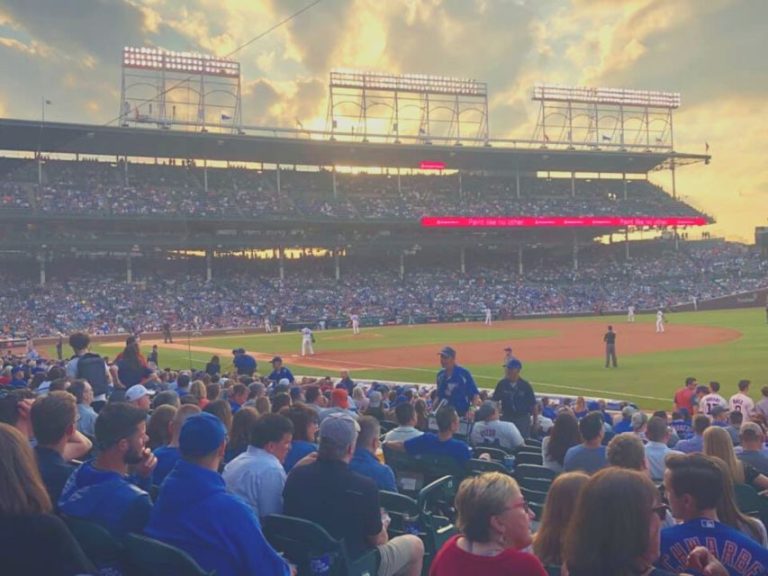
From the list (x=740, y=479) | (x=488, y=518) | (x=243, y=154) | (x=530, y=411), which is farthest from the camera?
(x=243, y=154)

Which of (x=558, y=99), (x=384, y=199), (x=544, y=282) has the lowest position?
(x=544, y=282)

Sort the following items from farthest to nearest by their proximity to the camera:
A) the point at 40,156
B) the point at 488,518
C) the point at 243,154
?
the point at 243,154, the point at 40,156, the point at 488,518

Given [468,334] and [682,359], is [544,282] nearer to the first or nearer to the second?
[468,334]

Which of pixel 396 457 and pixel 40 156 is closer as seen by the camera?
pixel 396 457

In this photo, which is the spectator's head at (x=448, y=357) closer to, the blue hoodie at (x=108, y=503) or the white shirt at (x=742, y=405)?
the white shirt at (x=742, y=405)

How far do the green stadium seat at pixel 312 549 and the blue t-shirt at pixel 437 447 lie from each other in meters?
2.50

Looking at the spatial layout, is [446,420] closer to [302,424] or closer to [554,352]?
[302,424]

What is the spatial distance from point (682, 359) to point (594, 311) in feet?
117

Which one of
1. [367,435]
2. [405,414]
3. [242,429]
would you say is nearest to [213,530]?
[367,435]

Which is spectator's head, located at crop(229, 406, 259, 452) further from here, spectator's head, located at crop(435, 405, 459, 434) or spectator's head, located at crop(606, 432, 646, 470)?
spectator's head, located at crop(606, 432, 646, 470)

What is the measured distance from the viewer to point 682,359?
29.0 meters

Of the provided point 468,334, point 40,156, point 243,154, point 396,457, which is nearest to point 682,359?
point 468,334

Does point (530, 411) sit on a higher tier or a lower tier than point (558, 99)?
lower

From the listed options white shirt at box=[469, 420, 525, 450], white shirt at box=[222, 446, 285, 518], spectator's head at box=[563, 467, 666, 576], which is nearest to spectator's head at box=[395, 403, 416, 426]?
white shirt at box=[469, 420, 525, 450]
